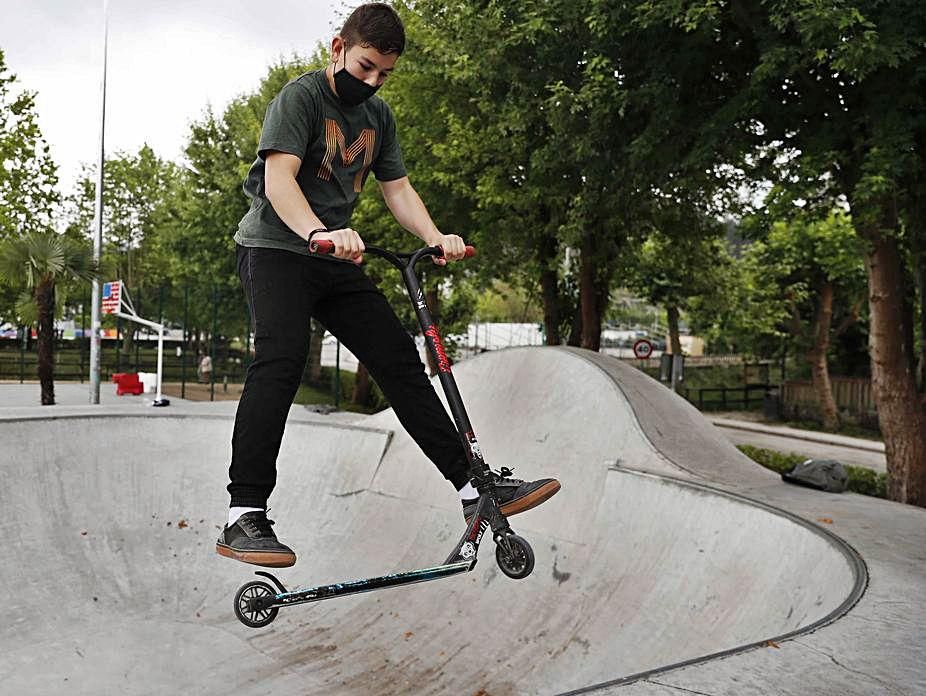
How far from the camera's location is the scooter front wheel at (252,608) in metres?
3.15

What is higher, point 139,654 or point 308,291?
point 308,291

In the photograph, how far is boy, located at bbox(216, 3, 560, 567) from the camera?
9.87ft

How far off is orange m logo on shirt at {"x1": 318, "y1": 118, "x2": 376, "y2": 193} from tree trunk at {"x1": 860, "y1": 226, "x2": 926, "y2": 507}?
8861mm

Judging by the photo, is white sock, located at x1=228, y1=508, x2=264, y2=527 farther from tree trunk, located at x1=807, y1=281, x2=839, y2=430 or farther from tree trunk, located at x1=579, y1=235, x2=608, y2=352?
tree trunk, located at x1=807, y1=281, x2=839, y2=430

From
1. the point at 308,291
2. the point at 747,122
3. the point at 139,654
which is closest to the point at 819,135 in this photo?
the point at 747,122

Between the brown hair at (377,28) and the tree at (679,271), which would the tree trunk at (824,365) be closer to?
the tree at (679,271)

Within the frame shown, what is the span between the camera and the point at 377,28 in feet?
9.88

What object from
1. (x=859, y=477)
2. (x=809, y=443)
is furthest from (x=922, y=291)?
(x=809, y=443)

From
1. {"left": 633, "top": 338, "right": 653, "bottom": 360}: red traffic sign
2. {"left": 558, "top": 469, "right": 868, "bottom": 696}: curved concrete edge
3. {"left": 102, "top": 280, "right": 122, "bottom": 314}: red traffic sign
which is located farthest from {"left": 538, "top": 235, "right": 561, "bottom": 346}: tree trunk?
{"left": 558, "top": 469, "right": 868, "bottom": 696}: curved concrete edge

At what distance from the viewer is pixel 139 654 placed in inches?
245

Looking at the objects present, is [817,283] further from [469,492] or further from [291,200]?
[291,200]

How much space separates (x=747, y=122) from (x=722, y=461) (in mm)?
5677

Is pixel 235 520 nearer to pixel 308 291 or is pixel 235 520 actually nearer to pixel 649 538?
pixel 308 291

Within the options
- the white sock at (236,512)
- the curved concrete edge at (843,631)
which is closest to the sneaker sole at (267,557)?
the white sock at (236,512)
